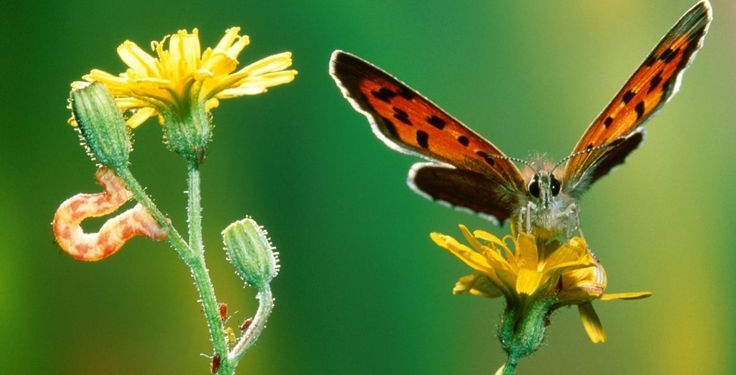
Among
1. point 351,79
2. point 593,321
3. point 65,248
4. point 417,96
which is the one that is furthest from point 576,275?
point 65,248

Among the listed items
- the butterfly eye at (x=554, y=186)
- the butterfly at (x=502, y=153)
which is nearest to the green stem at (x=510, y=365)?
the butterfly at (x=502, y=153)

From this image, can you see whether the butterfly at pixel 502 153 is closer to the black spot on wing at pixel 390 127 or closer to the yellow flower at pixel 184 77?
the black spot on wing at pixel 390 127

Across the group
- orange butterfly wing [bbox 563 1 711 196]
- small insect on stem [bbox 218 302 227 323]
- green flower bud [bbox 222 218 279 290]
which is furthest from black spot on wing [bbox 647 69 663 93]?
small insect on stem [bbox 218 302 227 323]

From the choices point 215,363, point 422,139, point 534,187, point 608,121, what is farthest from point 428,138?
point 215,363

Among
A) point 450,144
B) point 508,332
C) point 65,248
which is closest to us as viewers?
point 65,248

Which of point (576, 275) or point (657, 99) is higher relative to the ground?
point (657, 99)

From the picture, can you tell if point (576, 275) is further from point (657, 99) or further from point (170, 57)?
point (170, 57)

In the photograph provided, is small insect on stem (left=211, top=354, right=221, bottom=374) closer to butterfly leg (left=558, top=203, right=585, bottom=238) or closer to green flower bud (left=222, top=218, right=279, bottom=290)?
green flower bud (left=222, top=218, right=279, bottom=290)
